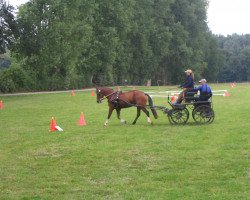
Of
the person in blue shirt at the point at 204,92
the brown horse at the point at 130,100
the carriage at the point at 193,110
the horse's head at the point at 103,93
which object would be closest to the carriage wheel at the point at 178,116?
the carriage at the point at 193,110

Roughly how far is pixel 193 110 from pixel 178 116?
26.0 inches

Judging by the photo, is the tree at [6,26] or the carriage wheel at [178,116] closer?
the carriage wheel at [178,116]

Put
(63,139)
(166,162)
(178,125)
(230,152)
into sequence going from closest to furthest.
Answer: (166,162) → (230,152) → (63,139) → (178,125)

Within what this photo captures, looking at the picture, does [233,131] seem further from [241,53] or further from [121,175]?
[241,53]

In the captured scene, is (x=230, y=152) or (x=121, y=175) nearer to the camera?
(x=121, y=175)

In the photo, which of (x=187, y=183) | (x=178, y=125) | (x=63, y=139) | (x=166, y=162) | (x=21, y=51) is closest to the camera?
(x=187, y=183)

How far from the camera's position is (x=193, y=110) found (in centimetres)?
1582

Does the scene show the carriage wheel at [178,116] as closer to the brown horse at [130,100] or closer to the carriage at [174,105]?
the carriage at [174,105]

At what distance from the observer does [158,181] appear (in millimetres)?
8102

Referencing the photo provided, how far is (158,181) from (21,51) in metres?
36.7

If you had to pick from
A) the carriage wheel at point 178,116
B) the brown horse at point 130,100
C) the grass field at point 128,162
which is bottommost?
the grass field at point 128,162

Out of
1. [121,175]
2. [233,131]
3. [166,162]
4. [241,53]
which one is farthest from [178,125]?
[241,53]

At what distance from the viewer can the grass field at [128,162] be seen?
24.9 ft

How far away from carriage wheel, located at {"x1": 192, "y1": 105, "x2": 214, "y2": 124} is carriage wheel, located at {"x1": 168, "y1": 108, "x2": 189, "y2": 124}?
1.20ft
